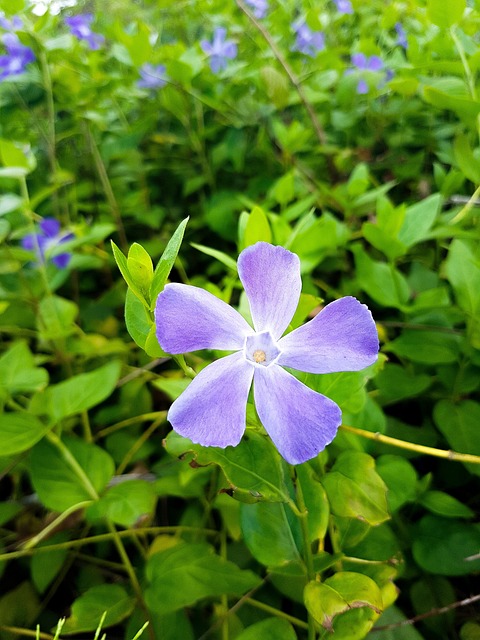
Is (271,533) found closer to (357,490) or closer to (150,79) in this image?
(357,490)

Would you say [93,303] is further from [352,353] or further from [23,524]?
[352,353]

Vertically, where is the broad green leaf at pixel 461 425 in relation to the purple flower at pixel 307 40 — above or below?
below

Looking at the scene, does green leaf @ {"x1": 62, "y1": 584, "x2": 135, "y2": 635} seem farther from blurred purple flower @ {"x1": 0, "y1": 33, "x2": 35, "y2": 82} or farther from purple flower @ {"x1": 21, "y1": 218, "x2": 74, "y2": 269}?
blurred purple flower @ {"x1": 0, "y1": 33, "x2": 35, "y2": 82}

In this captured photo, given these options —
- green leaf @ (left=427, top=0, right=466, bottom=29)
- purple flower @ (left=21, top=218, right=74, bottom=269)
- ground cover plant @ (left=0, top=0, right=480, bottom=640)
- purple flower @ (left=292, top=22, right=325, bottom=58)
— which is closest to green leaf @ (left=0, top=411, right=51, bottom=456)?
ground cover plant @ (left=0, top=0, right=480, bottom=640)

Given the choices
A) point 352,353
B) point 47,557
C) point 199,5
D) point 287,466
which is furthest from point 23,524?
point 199,5

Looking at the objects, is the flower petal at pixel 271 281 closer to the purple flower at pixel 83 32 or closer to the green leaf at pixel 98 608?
the green leaf at pixel 98 608

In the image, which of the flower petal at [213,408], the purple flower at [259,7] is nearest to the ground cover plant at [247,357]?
the flower petal at [213,408]
